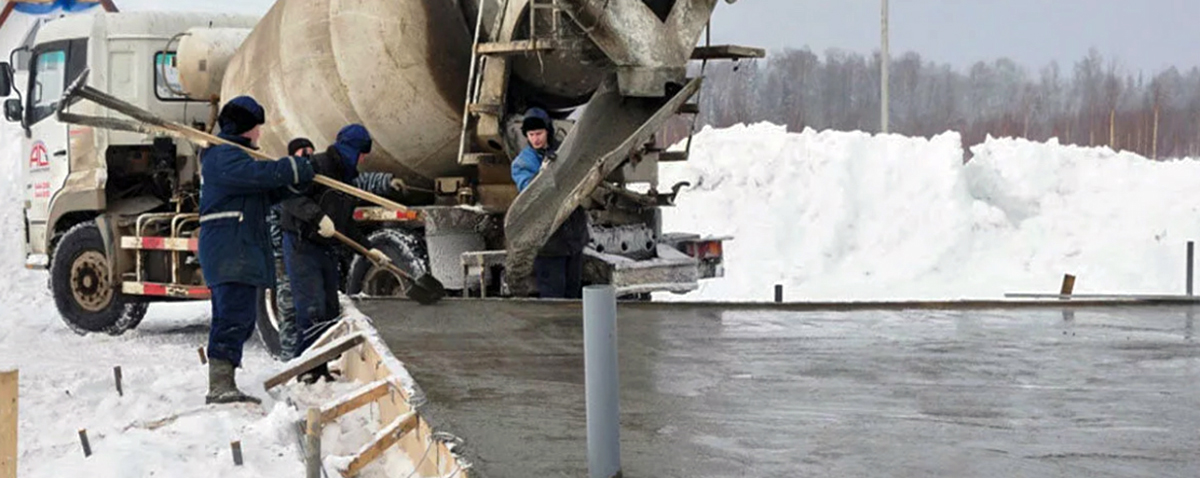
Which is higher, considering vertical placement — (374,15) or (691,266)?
(374,15)

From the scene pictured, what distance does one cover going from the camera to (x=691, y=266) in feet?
37.5

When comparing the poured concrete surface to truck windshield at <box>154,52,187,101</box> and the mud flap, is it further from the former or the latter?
truck windshield at <box>154,52,187,101</box>

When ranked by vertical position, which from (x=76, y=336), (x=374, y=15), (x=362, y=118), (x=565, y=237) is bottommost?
(x=76, y=336)

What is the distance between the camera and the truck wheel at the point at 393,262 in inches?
418

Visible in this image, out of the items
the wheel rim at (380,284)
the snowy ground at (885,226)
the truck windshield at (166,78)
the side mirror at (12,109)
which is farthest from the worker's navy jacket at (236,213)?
the side mirror at (12,109)

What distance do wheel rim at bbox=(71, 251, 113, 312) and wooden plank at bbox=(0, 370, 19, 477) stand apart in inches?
364

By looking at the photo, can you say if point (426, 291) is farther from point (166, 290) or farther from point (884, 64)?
point (884, 64)

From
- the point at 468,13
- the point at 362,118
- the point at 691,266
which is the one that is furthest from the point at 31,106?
the point at 691,266

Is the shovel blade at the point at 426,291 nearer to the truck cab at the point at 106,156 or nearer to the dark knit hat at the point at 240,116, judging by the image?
the dark knit hat at the point at 240,116

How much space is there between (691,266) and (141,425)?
5229 millimetres

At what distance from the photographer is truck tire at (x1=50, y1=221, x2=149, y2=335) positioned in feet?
44.8

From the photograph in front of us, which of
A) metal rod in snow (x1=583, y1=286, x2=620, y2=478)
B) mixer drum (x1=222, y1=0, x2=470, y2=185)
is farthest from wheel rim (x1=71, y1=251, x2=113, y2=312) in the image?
metal rod in snow (x1=583, y1=286, x2=620, y2=478)

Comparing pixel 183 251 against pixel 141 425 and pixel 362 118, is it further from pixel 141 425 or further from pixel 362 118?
pixel 141 425

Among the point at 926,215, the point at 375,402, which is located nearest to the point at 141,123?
the point at 375,402
